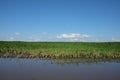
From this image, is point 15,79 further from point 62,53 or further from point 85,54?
point 85,54

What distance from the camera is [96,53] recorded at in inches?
860

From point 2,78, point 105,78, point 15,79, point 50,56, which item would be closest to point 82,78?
point 105,78

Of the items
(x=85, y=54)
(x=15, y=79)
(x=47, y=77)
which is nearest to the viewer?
(x=15, y=79)

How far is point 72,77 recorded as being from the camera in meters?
11.3

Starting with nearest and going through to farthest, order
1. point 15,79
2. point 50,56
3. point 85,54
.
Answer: point 15,79 < point 50,56 < point 85,54

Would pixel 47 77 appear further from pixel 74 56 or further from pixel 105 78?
pixel 74 56

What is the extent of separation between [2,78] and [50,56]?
10.2 meters

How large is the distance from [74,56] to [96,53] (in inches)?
108

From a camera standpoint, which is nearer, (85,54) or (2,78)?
(2,78)

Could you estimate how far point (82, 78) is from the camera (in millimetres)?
11172

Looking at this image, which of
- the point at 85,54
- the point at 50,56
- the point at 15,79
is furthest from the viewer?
the point at 85,54

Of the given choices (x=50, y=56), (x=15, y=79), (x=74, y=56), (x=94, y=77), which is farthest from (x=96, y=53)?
(x=15, y=79)

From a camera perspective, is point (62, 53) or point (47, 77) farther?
point (62, 53)

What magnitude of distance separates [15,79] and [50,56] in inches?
399
